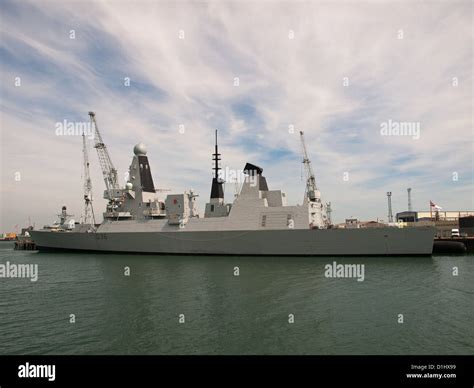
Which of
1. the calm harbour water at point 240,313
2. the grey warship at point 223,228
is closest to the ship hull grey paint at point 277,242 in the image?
the grey warship at point 223,228

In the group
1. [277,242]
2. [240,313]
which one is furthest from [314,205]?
[240,313]

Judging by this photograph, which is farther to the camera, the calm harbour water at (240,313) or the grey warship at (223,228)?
the grey warship at (223,228)

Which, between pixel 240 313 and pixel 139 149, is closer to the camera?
pixel 240 313

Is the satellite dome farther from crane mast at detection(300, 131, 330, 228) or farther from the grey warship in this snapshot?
crane mast at detection(300, 131, 330, 228)

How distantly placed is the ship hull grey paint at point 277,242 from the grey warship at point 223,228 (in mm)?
60

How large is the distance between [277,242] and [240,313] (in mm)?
14597

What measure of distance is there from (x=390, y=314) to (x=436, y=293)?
3.91m

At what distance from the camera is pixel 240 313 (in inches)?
397

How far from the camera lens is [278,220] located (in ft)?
81.3

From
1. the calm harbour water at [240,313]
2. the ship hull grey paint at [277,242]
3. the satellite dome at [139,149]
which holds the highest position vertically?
the satellite dome at [139,149]

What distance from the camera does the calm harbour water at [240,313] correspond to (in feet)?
25.3

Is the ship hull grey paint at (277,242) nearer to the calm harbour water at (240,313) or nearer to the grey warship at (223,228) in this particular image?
the grey warship at (223,228)

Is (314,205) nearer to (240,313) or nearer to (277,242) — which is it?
(277,242)
